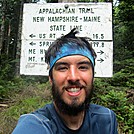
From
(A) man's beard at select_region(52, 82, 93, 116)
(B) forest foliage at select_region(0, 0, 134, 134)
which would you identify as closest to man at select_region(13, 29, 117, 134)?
(A) man's beard at select_region(52, 82, 93, 116)

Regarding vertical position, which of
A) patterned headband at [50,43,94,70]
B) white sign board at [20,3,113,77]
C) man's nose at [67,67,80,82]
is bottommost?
man's nose at [67,67,80,82]

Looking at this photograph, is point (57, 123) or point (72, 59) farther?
point (72, 59)

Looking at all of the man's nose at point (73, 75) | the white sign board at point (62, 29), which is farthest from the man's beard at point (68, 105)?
the white sign board at point (62, 29)

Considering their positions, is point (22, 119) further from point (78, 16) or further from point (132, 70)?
point (132, 70)

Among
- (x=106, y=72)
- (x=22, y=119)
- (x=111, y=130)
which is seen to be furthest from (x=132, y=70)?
(x=22, y=119)

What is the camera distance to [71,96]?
171 cm

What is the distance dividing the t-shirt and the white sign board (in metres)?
1.36

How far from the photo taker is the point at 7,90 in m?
7.39

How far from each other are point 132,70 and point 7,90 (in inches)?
143

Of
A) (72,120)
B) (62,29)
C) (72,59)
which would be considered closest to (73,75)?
(72,59)

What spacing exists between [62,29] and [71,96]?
1.77m

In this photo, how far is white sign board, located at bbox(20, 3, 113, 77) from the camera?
3.26m

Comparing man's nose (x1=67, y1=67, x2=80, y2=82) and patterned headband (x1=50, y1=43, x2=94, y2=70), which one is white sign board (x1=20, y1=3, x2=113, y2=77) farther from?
man's nose (x1=67, y1=67, x2=80, y2=82)

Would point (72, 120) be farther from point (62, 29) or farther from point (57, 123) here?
point (62, 29)
